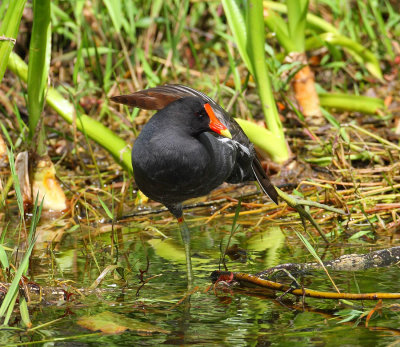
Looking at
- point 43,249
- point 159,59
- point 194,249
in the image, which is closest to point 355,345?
point 194,249

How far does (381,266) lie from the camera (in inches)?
100

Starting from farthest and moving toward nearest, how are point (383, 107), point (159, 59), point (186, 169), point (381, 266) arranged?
point (159, 59) → point (383, 107) → point (381, 266) → point (186, 169)

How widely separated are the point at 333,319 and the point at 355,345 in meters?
0.21

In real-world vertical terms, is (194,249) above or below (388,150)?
below

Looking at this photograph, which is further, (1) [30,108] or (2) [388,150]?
(2) [388,150]

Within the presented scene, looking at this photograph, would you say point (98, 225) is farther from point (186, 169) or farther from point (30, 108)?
point (186, 169)

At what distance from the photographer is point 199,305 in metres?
2.28

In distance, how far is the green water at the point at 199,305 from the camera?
1946mm

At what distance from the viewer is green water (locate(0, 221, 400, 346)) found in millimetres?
1946

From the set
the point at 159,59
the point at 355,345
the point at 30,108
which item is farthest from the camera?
the point at 159,59

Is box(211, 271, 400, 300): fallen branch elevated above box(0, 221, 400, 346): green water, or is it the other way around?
box(211, 271, 400, 300): fallen branch

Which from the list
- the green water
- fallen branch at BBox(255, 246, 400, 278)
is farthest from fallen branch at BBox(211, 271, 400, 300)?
fallen branch at BBox(255, 246, 400, 278)

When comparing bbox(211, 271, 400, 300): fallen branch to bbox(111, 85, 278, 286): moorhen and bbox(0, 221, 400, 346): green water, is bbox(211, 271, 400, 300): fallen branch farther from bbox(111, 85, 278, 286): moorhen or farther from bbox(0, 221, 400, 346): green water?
bbox(111, 85, 278, 286): moorhen

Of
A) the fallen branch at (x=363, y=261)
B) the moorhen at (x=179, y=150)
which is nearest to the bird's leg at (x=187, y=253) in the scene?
the moorhen at (x=179, y=150)
